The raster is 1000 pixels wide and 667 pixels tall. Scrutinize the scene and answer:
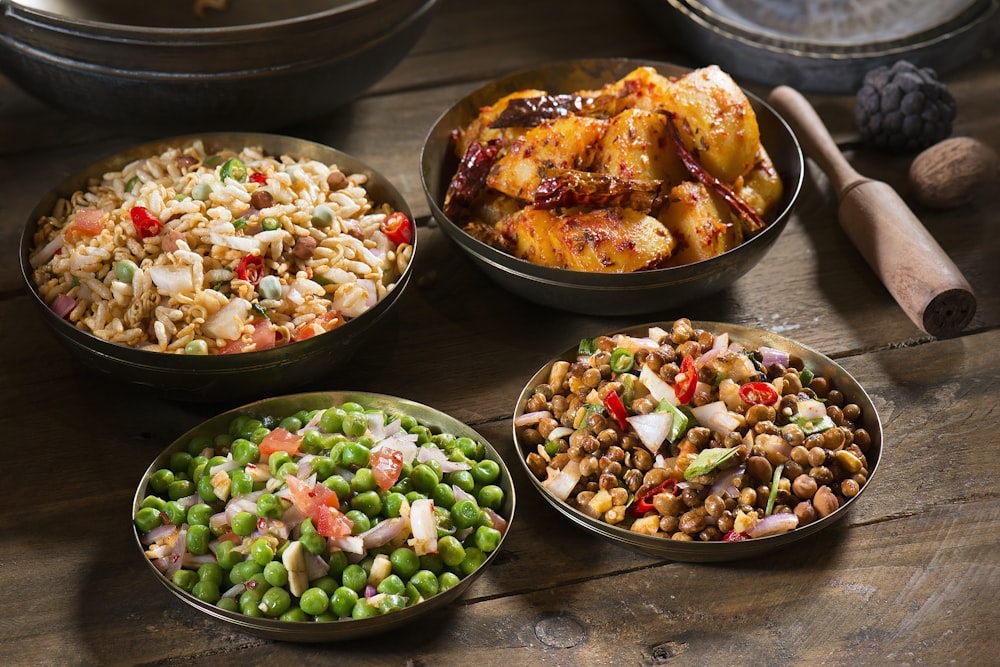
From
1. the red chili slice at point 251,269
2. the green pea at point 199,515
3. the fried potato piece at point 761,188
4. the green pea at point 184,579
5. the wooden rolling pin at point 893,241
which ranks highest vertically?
the fried potato piece at point 761,188

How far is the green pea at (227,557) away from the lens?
1.65m

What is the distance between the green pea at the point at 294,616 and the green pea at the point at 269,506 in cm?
16

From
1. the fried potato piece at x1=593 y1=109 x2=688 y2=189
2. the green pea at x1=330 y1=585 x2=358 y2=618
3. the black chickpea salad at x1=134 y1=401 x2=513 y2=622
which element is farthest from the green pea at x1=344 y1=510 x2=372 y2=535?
the fried potato piece at x1=593 y1=109 x2=688 y2=189

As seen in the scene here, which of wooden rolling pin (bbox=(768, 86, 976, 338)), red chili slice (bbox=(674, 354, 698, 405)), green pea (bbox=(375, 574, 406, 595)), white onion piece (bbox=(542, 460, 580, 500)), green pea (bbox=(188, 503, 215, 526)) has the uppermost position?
wooden rolling pin (bbox=(768, 86, 976, 338))

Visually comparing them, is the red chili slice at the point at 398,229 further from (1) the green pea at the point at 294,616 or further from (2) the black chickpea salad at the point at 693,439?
(1) the green pea at the point at 294,616

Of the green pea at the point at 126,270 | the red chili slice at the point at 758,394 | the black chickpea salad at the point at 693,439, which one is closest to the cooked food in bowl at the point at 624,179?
the black chickpea salad at the point at 693,439

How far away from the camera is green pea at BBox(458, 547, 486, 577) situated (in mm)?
1689

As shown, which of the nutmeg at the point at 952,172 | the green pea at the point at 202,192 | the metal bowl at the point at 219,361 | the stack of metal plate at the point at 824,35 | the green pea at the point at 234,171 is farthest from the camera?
the stack of metal plate at the point at 824,35

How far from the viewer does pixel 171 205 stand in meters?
2.06

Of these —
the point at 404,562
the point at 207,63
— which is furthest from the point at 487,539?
the point at 207,63

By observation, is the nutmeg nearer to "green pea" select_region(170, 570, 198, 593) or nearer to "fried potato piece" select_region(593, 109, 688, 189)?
"fried potato piece" select_region(593, 109, 688, 189)

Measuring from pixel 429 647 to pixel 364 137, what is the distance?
5.31 ft

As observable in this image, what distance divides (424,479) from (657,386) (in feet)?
1.46

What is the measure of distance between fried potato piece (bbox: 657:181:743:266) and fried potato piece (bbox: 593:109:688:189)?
6cm
